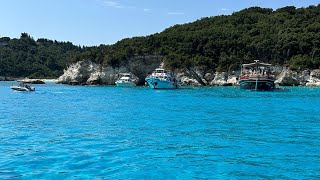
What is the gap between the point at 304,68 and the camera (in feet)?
315

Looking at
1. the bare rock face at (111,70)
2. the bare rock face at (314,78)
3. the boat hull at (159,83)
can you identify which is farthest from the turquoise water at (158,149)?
the bare rock face at (111,70)

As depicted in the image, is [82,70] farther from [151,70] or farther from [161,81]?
[161,81]

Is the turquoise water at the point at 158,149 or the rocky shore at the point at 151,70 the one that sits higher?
the rocky shore at the point at 151,70

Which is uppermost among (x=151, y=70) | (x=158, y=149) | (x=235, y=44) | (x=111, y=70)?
(x=235, y=44)

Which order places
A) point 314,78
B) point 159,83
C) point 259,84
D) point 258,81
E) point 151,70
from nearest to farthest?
point 258,81, point 259,84, point 159,83, point 314,78, point 151,70

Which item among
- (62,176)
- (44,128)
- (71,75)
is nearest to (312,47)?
(71,75)

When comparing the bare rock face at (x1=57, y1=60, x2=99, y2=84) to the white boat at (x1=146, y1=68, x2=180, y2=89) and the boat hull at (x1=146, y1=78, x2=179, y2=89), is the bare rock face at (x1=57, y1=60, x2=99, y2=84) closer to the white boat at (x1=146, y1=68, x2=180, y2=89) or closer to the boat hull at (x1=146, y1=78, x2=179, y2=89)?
the white boat at (x1=146, y1=68, x2=180, y2=89)

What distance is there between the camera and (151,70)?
352 ft

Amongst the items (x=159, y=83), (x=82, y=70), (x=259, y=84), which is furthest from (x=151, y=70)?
(x=259, y=84)

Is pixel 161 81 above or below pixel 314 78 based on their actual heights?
below

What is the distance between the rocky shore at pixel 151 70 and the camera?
97500 millimetres

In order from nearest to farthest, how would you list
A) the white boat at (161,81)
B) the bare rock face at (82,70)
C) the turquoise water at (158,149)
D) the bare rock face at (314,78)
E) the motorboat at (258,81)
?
the turquoise water at (158,149), the motorboat at (258,81), the white boat at (161,81), the bare rock face at (314,78), the bare rock face at (82,70)

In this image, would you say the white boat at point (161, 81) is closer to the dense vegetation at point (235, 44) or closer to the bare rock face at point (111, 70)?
the dense vegetation at point (235, 44)

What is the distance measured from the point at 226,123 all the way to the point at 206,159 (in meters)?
10.3
